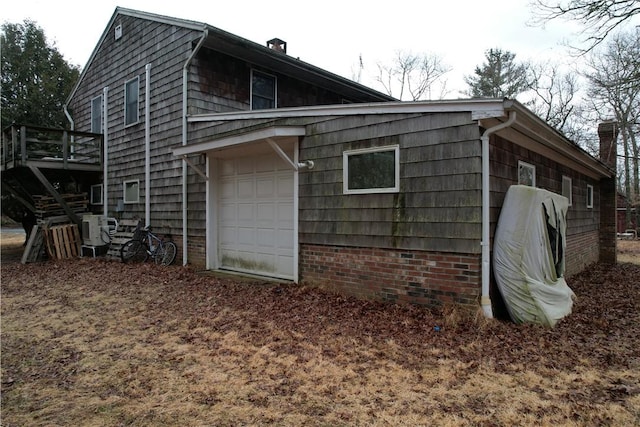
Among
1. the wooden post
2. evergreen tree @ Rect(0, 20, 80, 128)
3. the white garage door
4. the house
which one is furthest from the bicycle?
evergreen tree @ Rect(0, 20, 80, 128)

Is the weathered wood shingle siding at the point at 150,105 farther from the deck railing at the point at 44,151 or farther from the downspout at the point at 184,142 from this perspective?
the deck railing at the point at 44,151

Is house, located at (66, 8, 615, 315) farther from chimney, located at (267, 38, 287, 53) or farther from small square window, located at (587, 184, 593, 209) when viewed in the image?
small square window, located at (587, 184, 593, 209)

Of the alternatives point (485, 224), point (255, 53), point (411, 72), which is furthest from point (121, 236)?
point (411, 72)

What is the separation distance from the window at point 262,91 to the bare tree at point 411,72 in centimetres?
1950

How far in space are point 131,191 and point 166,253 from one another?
2939mm

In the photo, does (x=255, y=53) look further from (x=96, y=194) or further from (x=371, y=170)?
(x=96, y=194)

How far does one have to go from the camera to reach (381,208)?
585cm

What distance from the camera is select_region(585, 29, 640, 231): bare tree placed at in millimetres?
12146

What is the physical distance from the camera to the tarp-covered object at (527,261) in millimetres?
5000

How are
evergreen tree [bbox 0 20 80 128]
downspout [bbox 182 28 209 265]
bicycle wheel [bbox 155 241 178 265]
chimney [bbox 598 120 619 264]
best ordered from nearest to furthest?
downspout [bbox 182 28 209 265], bicycle wheel [bbox 155 241 178 265], chimney [bbox 598 120 619 264], evergreen tree [bbox 0 20 80 128]

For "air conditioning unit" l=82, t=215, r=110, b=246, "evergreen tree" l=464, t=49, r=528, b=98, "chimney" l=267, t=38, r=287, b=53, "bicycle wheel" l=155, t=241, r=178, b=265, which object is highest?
"evergreen tree" l=464, t=49, r=528, b=98

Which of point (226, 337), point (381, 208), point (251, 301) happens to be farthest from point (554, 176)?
point (226, 337)

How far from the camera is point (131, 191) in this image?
11531 millimetres

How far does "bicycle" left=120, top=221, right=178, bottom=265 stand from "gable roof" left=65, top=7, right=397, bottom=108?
15.9 ft
